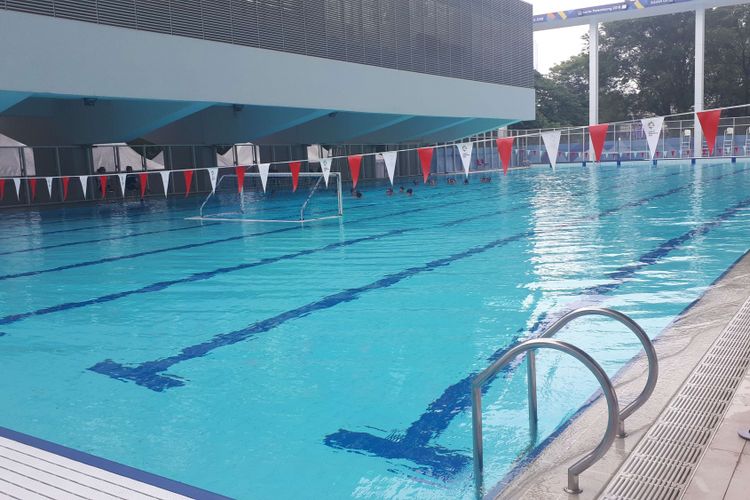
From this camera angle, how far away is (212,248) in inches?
405

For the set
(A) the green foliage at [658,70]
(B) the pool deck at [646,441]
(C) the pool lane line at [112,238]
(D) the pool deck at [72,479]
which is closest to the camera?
(B) the pool deck at [646,441]

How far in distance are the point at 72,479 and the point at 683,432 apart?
2485mm

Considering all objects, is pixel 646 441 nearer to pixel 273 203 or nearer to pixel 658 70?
pixel 273 203

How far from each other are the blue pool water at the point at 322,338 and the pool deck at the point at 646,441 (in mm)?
186

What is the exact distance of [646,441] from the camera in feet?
9.08

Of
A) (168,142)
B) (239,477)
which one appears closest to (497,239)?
(239,477)

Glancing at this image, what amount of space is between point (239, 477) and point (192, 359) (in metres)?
1.85

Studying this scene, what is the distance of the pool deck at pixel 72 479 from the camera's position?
256 cm

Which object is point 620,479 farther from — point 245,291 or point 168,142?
point 168,142

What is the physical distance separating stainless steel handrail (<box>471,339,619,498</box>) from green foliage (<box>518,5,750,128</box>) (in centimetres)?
4897

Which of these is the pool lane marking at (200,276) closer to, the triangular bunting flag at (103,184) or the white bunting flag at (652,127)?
the white bunting flag at (652,127)

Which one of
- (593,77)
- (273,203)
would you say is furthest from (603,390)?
(593,77)

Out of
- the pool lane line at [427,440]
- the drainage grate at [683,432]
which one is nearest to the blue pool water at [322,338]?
the pool lane line at [427,440]

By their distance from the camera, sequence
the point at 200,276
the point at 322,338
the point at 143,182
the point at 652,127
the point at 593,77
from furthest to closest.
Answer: the point at 593,77
the point at 143,182
the point at 652,127
the point at 200,276
the point at 322,338
